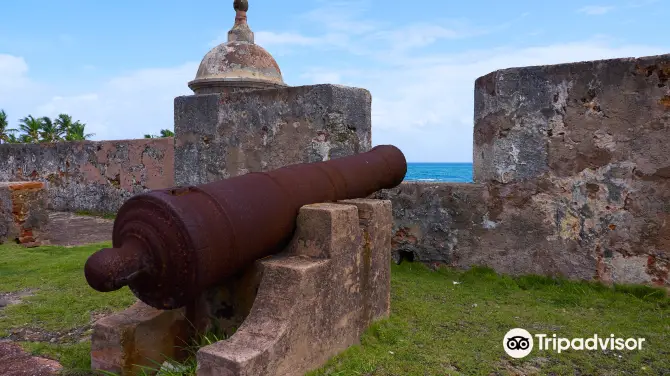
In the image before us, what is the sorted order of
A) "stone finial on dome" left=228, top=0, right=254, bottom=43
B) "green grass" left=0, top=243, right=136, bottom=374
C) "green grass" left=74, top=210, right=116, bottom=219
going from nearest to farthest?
"green grass" left=0, top=243, right=136, bottom=374 < "stone finial on dome" left=228, top=0, right=254, bottom=43 < "green grass" left=74, top=210, right=116, bottom=219

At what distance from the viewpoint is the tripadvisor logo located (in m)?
3.24

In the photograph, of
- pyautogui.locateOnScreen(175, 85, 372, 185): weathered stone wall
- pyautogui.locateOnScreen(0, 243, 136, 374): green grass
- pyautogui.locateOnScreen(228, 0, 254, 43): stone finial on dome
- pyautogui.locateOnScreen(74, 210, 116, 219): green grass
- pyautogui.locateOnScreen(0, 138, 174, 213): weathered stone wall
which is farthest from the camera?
pyautogui.locateOnScreen(74, 210, 116, 219): green grass

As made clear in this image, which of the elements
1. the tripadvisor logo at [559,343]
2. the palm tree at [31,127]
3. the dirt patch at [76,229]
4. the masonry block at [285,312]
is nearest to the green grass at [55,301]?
the masonry block at [285,312]

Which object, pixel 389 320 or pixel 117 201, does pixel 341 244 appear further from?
pixel 117 201

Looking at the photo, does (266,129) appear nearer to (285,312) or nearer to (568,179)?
(568,179)

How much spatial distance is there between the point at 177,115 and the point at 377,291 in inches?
155

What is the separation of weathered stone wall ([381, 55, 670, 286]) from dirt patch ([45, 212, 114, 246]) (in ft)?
18.2

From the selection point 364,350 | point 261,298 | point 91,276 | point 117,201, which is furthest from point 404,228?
point 117,201

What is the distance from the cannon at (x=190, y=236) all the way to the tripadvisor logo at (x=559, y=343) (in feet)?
5.31

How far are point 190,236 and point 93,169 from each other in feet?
32.4

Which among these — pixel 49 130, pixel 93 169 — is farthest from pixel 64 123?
pixel 93 169

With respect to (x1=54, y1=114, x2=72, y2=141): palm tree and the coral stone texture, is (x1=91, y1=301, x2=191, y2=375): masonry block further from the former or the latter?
(x1=54, y1=114, x2=72, y2=141): palm tree

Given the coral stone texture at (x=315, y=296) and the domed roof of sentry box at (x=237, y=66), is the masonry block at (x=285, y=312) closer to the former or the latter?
the coral stone texture at (x=315, y=296)

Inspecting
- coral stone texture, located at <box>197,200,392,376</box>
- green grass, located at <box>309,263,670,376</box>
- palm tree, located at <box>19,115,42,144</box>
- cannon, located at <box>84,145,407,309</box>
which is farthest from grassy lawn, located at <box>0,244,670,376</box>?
palm tree, located at <box>19,115,42,144</box>
